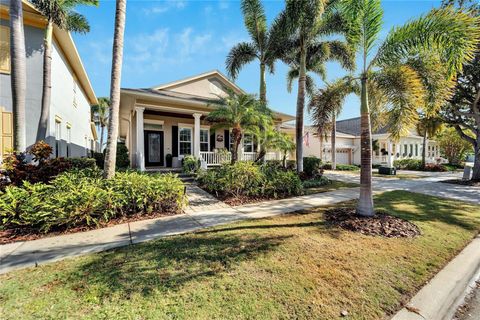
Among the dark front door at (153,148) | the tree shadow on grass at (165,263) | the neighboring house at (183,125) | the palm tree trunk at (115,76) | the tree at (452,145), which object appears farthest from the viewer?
the tree at (452,145)

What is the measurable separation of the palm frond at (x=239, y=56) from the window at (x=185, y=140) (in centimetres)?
484

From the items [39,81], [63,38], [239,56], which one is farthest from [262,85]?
[39,81]

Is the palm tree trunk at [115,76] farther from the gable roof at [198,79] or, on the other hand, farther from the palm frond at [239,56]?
the gable roof at [198,79]

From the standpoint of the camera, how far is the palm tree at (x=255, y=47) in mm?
12438

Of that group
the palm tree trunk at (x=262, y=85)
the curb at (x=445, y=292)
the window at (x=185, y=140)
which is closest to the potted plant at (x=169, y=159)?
the window at (x=185, y=140)

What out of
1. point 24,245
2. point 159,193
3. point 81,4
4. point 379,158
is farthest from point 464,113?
point 81,4

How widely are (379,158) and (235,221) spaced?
2636 cm

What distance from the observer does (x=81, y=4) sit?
10008 millimetres

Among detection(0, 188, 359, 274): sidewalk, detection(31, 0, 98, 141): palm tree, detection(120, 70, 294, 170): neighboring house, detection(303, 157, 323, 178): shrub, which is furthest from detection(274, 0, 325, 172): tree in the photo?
detection(31, 0, 98, 141): palm tree

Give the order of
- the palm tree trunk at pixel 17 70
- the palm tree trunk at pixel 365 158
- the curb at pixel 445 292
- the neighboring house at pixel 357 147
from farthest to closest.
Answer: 1. the neighboring house at pixel 357 147
2. the palm tree trunk at pixel 17 70
3. the palm tree trunk at pixel 365 158
4. the curb at pixel 445 292

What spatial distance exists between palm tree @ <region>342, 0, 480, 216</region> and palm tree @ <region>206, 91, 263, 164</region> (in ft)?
15.4

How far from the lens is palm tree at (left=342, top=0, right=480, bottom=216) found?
474 centimetres

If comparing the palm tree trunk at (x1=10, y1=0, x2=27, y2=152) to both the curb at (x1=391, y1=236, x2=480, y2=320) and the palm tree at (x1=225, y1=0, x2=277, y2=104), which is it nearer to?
the palm tree at (x1=225, y1=0, x2=277, y2=104)

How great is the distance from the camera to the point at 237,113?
948 centimetres
